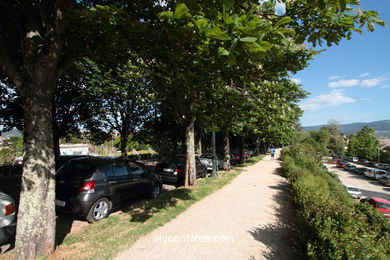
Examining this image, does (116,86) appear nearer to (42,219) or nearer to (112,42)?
(112,42)

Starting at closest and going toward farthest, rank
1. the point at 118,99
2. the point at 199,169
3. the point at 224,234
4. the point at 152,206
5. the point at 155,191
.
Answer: the point at 224,234
the point at 152,206
the point at 155,191
the point at 199,169
the point at 118,99

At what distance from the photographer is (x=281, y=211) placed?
21.9 ft

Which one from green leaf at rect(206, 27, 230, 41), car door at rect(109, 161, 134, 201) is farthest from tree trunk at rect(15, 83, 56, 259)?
green leaf at rect(206, 27, 230, 41)

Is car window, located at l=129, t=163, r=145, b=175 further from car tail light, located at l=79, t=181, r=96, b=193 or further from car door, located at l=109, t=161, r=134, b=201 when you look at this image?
car tail light, located at l=79, t=181, r=96, b=193

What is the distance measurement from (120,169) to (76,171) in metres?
1.25

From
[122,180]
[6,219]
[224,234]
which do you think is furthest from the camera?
[122,180]

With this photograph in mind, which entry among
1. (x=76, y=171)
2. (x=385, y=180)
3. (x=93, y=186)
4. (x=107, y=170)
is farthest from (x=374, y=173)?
(x=76, y=171)

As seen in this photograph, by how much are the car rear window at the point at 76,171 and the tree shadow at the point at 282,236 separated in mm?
4448

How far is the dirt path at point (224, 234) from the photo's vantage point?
390 cm

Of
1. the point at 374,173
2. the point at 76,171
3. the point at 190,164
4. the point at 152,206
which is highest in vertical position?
the point at 76,171

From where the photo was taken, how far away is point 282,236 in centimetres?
475

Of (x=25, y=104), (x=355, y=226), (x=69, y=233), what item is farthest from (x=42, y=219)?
(x=355, y=226)

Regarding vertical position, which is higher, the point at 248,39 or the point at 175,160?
the point at 248,39

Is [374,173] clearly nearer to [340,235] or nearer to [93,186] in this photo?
[340,235]
